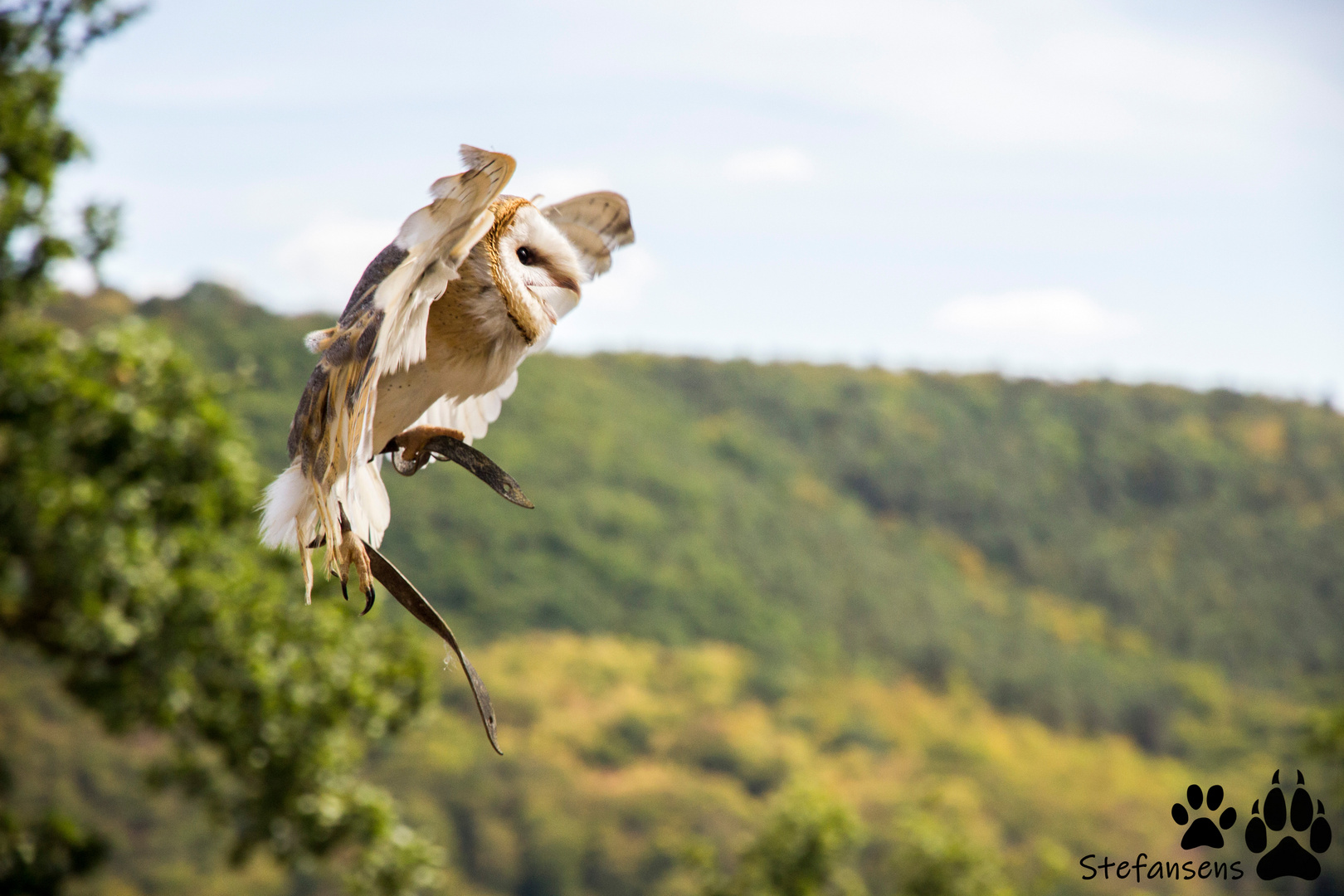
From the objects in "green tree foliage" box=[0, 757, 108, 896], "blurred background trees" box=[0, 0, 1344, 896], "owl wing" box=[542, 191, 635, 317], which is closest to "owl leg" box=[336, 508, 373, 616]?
"owl wing" box=[542, 191, 635, 317]

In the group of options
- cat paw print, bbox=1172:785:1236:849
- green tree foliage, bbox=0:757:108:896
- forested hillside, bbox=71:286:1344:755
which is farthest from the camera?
forested hillside, bbox=71:286:1344:755

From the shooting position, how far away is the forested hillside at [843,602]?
101 ft

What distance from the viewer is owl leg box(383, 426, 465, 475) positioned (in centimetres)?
144

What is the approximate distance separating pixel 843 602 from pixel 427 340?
42794 mm

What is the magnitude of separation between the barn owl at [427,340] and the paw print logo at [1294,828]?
12.2ft

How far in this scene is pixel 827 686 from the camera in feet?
130

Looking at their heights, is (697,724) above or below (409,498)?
below

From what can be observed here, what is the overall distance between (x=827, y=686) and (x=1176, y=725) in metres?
13.9

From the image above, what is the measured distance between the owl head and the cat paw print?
3.08 meters

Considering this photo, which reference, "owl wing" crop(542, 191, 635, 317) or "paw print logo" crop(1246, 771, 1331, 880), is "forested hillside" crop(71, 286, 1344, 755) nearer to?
"paw print logo" crop(1246, 771, 1331, 880)

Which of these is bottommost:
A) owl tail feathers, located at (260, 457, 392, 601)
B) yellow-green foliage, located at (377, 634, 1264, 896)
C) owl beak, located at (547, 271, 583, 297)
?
owl tail feathers, located at (260, 457, 392, 601)

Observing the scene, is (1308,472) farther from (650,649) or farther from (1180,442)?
(650,649)

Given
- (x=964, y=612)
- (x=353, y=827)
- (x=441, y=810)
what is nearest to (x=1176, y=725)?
(x=964, y=612)

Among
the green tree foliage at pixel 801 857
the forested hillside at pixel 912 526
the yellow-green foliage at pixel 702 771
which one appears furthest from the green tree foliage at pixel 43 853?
the forested hillside at pixel 912 526
